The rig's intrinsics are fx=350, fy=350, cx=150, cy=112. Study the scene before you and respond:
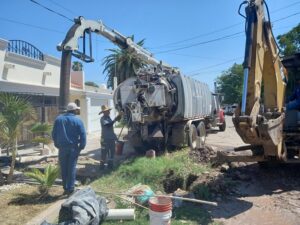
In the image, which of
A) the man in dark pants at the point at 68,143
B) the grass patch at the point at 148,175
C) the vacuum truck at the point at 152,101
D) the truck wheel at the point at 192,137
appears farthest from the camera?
the truck wheel at the point at 192,137

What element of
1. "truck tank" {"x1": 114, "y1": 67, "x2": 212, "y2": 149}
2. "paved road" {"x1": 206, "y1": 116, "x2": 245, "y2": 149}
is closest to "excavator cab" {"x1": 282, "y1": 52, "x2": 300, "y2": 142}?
"truck tank" {"x1": 114, "y1": 67, "x2": 212, "y2": 149}

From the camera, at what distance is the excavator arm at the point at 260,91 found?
5.88m

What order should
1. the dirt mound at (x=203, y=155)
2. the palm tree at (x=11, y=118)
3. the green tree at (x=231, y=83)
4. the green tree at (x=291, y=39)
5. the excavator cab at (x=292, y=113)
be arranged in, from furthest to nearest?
the green tree at (x=231, y=83) < the green tree at (x=291, y=39) < the dirt mound at (x=203, y=155) < the palm tree at (x=11, y=118) < the excavator cab at (x=292, y=113)

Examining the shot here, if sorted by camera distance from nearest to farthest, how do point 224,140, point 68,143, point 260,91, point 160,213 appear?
point 160,213
point 260,91
point 68,143
point 224,140

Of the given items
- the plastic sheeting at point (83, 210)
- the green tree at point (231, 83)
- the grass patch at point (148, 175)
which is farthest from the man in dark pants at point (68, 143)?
the green tree at point (231, 83)

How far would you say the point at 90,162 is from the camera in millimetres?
10867

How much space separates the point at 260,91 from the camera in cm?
635

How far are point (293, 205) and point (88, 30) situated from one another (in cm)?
809

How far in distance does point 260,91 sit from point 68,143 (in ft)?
12.5

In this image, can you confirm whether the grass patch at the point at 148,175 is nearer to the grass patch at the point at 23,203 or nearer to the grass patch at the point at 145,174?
the grass patch at the point at 145,174

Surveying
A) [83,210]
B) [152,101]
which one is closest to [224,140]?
[152,101]

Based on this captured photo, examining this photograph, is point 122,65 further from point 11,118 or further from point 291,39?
point 11,118

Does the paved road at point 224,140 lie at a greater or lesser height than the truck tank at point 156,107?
lesser

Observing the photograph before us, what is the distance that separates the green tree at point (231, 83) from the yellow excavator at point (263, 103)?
5962 cm
